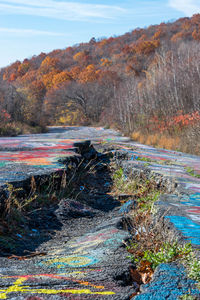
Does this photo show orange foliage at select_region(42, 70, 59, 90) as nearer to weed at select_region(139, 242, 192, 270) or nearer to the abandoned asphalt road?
the abandoned asphalt road

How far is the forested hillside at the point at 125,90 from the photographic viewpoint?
13000 mm

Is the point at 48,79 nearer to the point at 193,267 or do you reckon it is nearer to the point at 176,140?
the point at 176,140

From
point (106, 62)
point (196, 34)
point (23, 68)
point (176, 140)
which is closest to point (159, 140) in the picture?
point (176, 140)

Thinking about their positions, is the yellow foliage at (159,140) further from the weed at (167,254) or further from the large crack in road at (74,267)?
the weed at (167,254)

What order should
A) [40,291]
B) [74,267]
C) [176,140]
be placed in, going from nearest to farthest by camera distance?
[40,291], [74,267], [176,140]

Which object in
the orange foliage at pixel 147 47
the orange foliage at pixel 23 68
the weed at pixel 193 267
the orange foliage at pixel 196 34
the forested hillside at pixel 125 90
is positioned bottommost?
the weed at pixel 193 267

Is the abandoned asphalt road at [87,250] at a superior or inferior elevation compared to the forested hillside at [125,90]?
inferior

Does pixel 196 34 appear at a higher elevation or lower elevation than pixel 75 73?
higher

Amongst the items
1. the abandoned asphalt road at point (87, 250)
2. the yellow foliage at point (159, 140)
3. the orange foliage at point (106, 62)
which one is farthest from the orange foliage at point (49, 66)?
the abandoned asphalt road at point (87, 250)

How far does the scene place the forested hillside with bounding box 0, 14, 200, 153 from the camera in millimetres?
13000

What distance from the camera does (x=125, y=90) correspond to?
1820 centimetres

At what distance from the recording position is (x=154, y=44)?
51812 mm

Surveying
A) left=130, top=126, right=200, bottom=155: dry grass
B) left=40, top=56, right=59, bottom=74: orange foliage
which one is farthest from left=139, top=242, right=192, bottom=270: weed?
left=40, top=56, right=59, bottom=74: orange foliage

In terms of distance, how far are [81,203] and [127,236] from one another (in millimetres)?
2040
